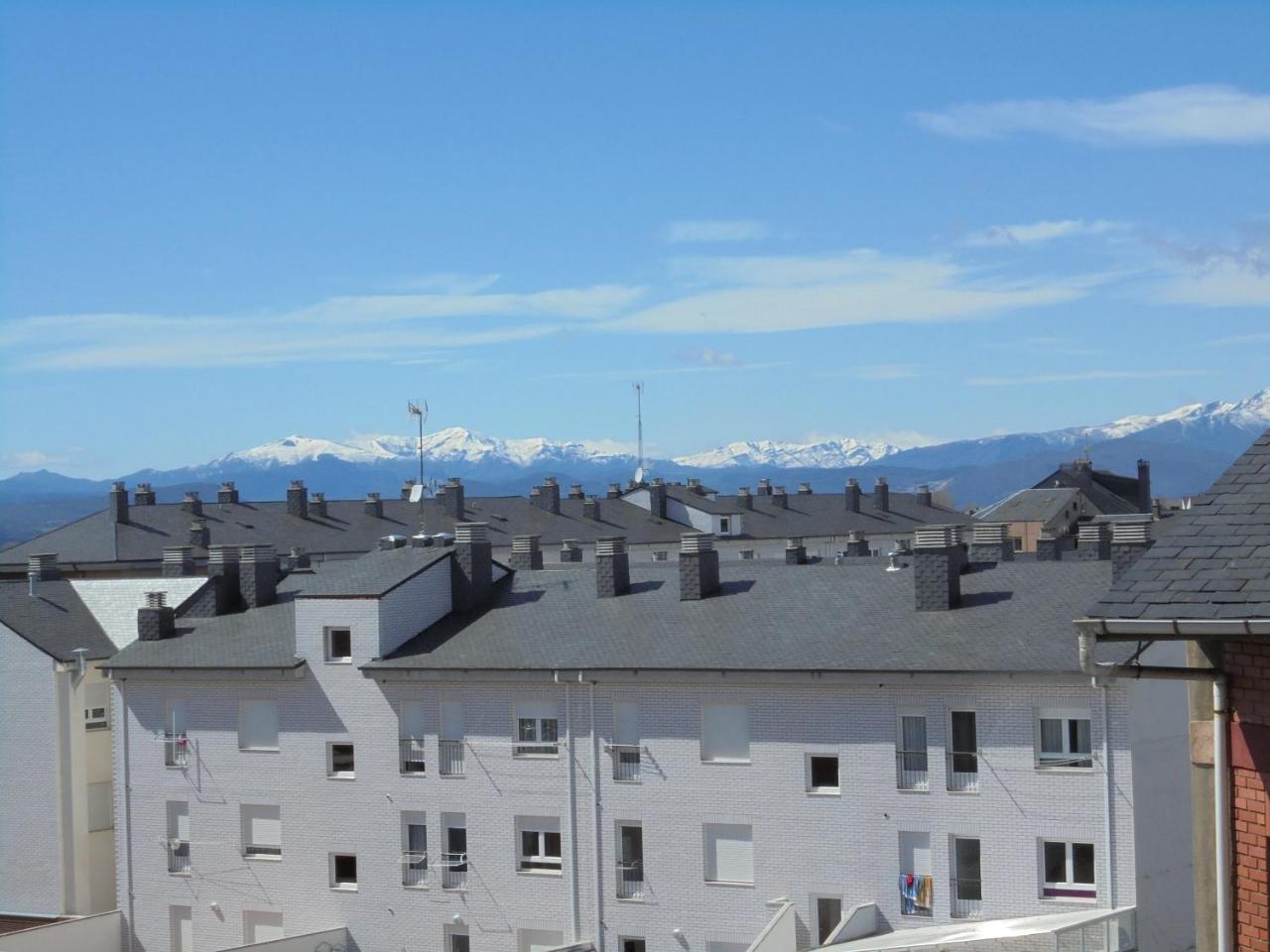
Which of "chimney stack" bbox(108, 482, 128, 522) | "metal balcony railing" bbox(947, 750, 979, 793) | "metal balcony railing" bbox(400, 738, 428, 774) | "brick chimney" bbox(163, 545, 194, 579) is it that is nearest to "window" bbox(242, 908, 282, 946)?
"metal balcony railing" bbox(400, 738, 428, 774)

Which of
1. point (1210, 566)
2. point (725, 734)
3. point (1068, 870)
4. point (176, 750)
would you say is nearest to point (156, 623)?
point (176, 750)

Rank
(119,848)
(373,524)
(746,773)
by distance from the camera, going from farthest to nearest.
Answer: (373,524)
(119,848)
(746,773)

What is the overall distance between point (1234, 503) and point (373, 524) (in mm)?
86648

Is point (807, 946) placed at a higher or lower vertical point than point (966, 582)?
lower

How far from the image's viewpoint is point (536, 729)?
41.5 metres

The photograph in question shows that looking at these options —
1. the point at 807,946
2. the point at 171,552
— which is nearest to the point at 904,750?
the point at 807,946

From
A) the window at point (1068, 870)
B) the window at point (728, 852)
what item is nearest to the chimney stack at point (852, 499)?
the window at point (728, 852)

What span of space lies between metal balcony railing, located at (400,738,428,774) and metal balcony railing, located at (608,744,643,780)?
535cm

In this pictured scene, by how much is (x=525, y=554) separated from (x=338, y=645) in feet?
38.8

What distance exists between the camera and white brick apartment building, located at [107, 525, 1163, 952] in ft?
119

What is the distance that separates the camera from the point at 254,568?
164 ft

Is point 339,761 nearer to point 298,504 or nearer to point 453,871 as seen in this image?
point 453,871

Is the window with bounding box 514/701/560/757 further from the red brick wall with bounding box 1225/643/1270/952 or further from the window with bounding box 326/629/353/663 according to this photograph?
the red brick wall with bounding box 1225/643/1270/952

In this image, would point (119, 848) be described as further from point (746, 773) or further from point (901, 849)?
point (901, 849)
